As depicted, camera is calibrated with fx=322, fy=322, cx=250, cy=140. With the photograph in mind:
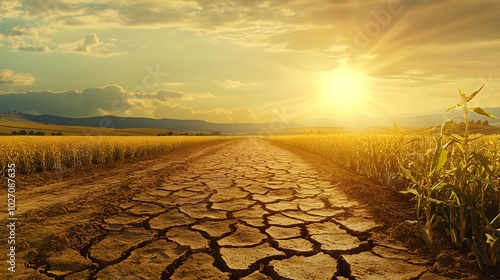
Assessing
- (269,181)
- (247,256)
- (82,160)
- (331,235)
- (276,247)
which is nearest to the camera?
(247,256)

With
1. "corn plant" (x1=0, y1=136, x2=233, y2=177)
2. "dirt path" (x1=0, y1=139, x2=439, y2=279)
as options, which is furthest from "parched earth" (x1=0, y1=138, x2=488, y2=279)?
"corn plant" (x1=0, y1=136, x2=233, y2=177)

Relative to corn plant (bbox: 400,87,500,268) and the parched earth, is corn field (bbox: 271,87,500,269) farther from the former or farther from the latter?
the parched earth

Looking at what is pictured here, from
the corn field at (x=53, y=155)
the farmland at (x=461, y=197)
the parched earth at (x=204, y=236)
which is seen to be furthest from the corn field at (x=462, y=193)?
the corn field at (x=53, y=155)

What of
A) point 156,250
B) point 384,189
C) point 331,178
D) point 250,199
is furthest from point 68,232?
point 331,178

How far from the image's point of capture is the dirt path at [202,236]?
265 centimetres

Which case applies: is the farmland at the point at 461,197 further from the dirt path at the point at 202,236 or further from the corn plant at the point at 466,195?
the dirt path at the point at 202,236

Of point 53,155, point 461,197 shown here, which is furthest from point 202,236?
point 53,155

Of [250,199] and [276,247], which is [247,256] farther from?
[250,199]

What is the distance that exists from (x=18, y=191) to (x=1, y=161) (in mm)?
2166

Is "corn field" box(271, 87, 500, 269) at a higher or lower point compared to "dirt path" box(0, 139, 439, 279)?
higher

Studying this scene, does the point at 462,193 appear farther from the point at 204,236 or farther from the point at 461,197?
the point at 204,236

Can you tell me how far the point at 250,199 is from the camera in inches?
202

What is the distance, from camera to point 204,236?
3.42 meters

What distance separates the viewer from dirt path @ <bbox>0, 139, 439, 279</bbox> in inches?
104
